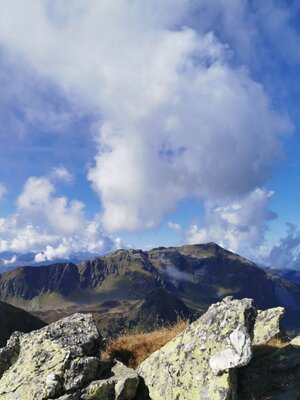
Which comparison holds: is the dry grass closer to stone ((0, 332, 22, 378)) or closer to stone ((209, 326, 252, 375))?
stone ((0, 332, 22, 378))

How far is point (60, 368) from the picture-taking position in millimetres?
14016

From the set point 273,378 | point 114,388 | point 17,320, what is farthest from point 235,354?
point 17,320

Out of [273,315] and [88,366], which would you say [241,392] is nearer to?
[88,366]

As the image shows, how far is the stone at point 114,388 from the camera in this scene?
13.3m

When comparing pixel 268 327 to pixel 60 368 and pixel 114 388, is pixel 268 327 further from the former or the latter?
Answer: pixel 60 368

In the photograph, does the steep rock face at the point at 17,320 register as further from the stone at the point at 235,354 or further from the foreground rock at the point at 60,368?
the stone at the point at 235,354

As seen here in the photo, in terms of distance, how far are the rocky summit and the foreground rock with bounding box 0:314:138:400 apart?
0.10 ft

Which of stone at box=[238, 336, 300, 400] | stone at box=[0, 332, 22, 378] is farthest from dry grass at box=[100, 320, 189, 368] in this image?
stone at box=[238, 336, 300, 400]

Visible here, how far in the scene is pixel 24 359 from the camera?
15.7m

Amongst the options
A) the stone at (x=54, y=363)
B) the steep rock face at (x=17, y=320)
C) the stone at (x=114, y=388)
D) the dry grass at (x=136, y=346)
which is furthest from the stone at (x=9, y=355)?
the steep rock face at (x=17, y=320)

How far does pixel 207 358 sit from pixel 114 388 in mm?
3300

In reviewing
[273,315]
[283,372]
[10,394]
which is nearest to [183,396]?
[283,372]

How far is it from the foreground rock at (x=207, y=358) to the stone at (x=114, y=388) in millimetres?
931

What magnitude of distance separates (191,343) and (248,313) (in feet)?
7.86
